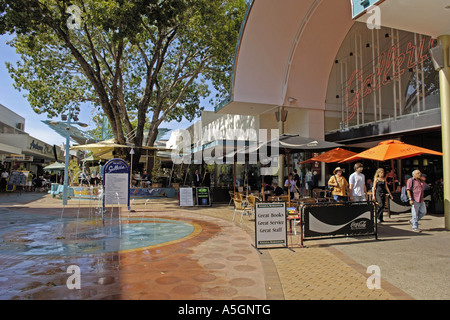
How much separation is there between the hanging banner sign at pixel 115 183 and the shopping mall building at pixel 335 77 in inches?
266

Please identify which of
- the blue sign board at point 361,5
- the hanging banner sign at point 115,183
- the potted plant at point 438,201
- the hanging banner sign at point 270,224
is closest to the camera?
the hanging banner sign at point 270,224

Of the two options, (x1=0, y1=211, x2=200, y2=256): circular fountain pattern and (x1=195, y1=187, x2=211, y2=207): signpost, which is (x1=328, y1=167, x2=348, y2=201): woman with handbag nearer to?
(x1=0, y1=211, x2=200, y2=256): circular fountain pattern

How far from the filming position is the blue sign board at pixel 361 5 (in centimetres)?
688

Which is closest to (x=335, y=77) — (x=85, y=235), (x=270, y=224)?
(x=270, y=224)

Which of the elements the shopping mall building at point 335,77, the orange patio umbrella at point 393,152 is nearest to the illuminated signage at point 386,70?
the shopping mall building at point 335,77

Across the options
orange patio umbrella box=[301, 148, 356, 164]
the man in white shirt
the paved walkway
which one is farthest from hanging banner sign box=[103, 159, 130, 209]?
the man in white shirt

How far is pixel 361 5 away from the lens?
24.0 ft

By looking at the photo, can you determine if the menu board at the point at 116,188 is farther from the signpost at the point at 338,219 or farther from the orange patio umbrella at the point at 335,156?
the orange patio umbrella at the point at 335,156

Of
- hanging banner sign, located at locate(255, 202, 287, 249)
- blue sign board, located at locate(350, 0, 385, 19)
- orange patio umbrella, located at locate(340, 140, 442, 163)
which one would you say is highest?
blue sign board, located at locate(350, 0, 385, 19)

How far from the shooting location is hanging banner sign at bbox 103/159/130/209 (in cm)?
1148

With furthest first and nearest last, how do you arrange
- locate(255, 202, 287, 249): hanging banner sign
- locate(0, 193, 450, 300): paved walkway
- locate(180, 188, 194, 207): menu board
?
1. locate(180, 188, 194, 207): menu board
2. locate(255, 202, 287, 249): hanging banner sign
3. locate(0, 193, 450, 300): paved walkway

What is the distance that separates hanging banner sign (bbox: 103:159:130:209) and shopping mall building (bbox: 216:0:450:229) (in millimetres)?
Answer: 6768

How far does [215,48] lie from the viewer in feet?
63.4
